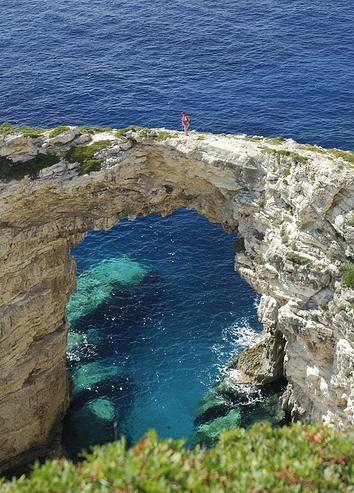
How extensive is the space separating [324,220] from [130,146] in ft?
42.3

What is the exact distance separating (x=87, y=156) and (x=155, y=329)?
72.7ft

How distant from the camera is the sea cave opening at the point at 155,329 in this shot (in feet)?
162

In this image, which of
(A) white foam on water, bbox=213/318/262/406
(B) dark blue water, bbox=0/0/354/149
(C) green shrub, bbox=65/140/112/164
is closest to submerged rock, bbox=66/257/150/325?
(A) white foam on water, bbox=213/318/262/406

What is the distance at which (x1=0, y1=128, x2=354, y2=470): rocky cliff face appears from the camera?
118 ft

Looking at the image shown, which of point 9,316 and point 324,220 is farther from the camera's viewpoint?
point 9,316

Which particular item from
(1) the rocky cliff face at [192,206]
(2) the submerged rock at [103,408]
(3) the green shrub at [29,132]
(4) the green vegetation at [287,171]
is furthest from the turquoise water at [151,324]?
(3) the green shrub at [29,132]

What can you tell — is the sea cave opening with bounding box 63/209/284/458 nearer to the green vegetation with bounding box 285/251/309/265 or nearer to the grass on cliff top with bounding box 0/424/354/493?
the green vegetation with bounding box 285/251/309/265

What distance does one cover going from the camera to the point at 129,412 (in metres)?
50.0

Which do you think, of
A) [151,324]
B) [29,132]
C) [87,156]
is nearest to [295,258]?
[87,156]

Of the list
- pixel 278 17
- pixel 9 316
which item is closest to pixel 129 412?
pixel 9 316

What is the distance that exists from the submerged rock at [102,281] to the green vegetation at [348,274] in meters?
30.0

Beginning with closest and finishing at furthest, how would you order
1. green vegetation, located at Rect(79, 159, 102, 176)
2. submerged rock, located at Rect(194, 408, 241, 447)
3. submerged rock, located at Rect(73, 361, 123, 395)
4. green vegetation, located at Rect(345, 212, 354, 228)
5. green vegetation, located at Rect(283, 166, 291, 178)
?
green vegetation, located at Rect(345, 212, 354, 228), green vegetation, located at Rect(283, 166, 291, 178), green vegetation, located at Rect(79, 159, 102, 176), submerged rock, located at Rect(194, 408, 241, 447), submerged rock, located at Rect(73, 361, 123, 395)

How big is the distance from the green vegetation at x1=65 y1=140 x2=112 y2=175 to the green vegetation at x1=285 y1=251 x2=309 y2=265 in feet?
41.9

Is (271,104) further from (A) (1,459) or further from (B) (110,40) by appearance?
(A) (1,459)
